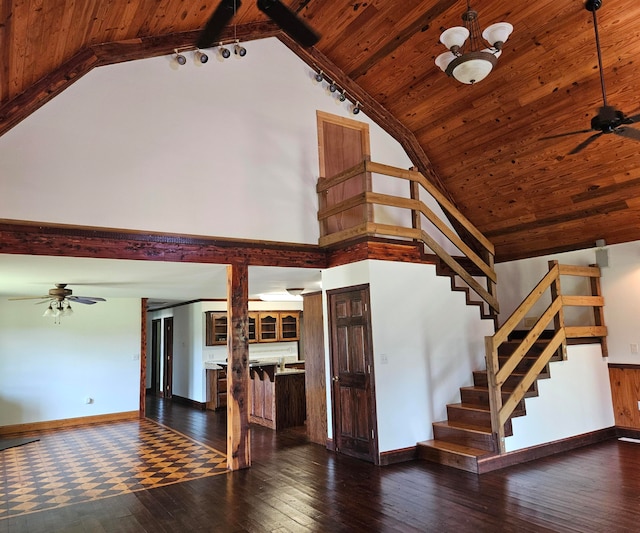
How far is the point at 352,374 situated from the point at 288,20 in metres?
3.95

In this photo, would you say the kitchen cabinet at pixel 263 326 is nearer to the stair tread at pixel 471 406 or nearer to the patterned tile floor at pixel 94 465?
the patterned tile floor at pixel 94 465

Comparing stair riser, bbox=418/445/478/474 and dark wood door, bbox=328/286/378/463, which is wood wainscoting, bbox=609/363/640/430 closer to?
stair riser, bbox=418/445/478/474

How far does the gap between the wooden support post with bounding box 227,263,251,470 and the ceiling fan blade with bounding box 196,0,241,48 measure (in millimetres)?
2777

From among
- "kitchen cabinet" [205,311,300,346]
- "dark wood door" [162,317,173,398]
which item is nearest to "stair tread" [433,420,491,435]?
"kitchen cabinet" [205,311,300,346]

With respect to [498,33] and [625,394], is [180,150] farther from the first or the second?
[625,394]

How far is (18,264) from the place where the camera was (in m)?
4.92

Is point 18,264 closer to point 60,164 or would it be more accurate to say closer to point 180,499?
point 60,164

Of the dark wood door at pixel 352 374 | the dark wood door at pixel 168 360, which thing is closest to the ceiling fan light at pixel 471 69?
the dark wood door at pixel 352 374

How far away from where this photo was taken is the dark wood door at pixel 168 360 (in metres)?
11.3

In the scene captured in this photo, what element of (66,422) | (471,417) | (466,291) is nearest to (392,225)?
(466,291)

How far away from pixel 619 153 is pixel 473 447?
12.0 feet

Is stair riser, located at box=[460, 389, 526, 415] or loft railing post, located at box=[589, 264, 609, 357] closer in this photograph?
stair riser, located at box=[460, 389, 526, 415]

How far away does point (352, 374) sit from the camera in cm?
555

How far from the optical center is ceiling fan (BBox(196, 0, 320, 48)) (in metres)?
2.77
